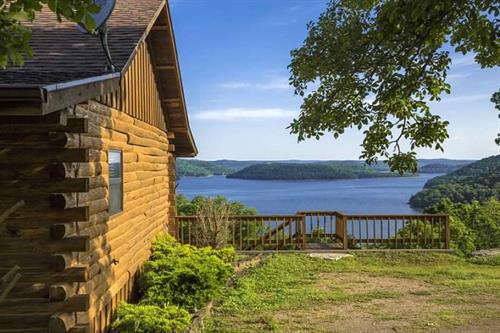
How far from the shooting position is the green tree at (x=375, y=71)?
5.18 m

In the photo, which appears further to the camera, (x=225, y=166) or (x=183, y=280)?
(x=225, y=166)

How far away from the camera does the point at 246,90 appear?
23656mm

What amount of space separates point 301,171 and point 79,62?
9353cm

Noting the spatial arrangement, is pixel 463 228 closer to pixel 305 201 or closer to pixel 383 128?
pixel 383 128

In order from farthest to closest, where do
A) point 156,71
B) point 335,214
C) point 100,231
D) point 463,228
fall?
1. point 463,228
2. point 335,214
3. point 156,71
4. point 100,231

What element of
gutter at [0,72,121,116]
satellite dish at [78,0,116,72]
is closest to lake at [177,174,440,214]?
satellite dish at [78,0,116,72]

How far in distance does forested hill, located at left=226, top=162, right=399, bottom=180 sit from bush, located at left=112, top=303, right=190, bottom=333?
82201mm

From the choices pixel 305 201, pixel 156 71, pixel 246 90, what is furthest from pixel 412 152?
pixel 305 201

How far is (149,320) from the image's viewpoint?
625 cm

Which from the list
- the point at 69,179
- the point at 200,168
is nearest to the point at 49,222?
the point at 69,179

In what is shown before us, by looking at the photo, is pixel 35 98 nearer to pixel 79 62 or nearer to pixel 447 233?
pixel 79 62

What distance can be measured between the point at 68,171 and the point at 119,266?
2.58 m

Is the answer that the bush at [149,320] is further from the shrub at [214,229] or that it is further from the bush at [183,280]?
the shrub at [214,229]

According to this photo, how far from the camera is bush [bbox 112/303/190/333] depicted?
6.25 meters
